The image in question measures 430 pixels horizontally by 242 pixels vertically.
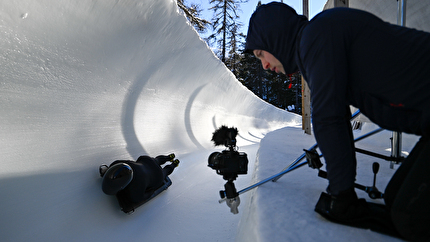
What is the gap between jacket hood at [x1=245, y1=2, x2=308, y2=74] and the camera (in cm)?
94

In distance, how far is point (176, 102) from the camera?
132 inches

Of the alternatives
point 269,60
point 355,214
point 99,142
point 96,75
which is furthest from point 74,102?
point 355,214

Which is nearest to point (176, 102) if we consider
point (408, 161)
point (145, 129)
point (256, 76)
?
point (145, 129)

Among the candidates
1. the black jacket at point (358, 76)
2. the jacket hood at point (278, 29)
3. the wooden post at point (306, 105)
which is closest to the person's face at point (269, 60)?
the jacket hood at point (278, 29)

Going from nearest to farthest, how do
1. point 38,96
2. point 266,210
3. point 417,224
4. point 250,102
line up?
point 417,224 → point 266,210 → point 38,96 → point 250,102

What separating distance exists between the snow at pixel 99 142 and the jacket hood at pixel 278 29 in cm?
66

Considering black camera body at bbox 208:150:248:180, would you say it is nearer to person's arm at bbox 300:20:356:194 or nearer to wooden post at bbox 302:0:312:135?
person's arm at bbox 300:20:356:194

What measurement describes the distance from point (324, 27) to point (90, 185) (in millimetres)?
1728

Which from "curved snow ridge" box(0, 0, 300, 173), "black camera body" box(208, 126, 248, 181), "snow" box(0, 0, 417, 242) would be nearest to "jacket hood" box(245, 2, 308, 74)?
"black camera body" box(208, 126, 248, 181)

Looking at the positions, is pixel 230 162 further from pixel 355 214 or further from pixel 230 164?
pixel 355 214

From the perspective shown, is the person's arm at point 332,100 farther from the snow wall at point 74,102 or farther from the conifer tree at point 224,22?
the conifer tree at point 224,22

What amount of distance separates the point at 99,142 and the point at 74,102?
0.40 metres

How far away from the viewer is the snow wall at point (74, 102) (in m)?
1.23

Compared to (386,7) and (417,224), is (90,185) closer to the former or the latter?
(417,224)
